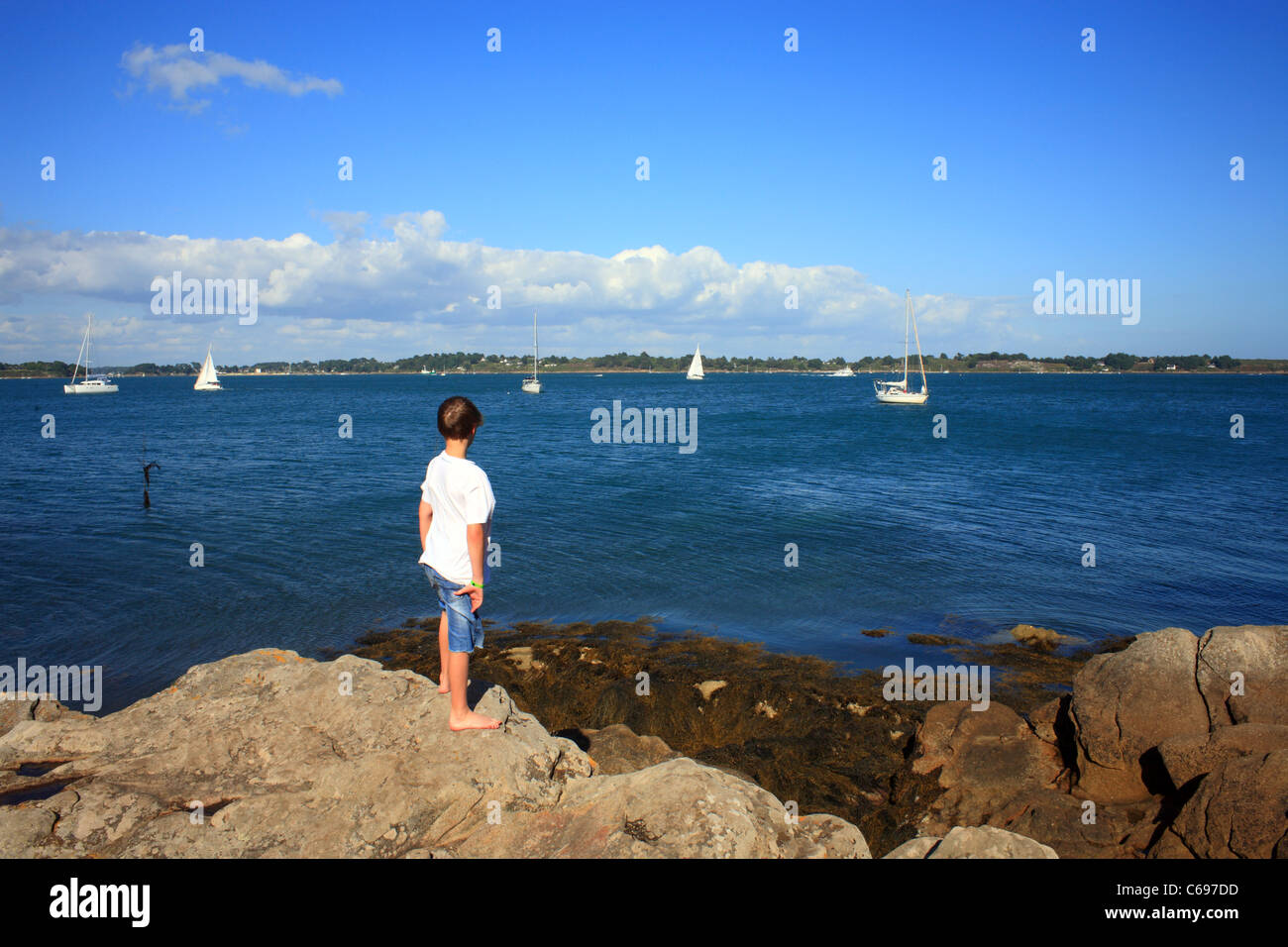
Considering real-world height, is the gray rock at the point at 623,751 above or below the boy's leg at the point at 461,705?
below

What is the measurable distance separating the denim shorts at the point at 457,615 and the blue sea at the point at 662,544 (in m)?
9.31

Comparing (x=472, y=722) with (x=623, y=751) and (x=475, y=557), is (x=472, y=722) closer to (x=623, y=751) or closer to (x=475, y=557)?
(x=475, y=557)

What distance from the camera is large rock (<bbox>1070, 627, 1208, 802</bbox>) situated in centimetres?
776

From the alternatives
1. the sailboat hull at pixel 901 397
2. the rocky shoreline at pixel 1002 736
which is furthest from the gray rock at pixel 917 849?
the sailboat hull at pixel 901 397

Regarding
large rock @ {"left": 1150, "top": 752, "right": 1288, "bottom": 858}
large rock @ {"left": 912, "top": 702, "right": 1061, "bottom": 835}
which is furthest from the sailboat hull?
large rock @ {"left": 1150, "top": 752, "right": 1288, "bottom": 858}

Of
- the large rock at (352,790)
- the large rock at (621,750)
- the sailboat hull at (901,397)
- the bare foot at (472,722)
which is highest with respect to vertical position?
the sailboat hull at (901,397)

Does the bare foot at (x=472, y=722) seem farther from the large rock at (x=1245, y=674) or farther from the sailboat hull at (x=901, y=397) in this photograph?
the sailboat hull at (x=901, y=397)

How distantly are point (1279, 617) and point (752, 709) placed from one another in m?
12.9

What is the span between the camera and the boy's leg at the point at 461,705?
579 centimetres

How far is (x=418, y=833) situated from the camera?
501 cm

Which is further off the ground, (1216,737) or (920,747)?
(1216,737)

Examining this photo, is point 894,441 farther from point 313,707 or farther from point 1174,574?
point 313,707
